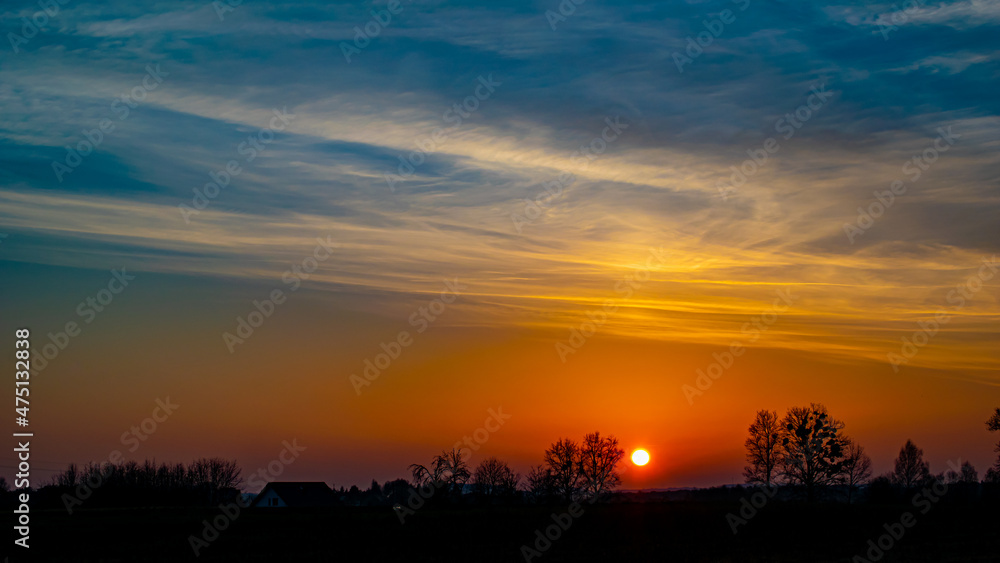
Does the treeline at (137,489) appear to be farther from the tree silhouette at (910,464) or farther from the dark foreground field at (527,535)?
the tree silhouette at (910,464)

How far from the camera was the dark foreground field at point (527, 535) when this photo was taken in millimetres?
49625

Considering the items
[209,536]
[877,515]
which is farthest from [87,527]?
[877,515]

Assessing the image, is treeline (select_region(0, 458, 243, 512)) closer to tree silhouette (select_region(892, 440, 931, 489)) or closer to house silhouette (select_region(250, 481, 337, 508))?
house silhouette (select_region(250, 481, 337, 508))

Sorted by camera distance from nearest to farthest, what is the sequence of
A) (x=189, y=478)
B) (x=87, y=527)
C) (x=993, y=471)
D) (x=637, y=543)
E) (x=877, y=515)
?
(x=637, y=543) → (x=87, y=527) → (x=877, y=515) → (x=993, y=471) → (x=189, y=478)

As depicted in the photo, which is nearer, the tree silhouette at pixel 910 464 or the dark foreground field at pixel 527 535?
the dark foreground field at pixel 527 535

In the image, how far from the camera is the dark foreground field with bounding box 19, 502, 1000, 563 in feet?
163

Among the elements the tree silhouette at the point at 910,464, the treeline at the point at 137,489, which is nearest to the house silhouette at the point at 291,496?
the treeline at the point at 137,489

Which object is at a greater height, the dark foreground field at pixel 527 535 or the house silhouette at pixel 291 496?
the house silhouette at pixel 291 496

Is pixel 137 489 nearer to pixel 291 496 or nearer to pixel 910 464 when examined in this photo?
pixel 291 496

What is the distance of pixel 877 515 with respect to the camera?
6962 cm

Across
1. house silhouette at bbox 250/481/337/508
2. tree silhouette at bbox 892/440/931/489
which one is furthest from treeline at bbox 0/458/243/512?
tree silhouette at bbox 892/440/931/489

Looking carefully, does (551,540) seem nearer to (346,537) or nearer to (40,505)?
(346,537)

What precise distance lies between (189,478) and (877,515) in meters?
114

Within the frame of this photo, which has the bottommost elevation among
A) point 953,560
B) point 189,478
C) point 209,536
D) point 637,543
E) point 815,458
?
point 953,560
